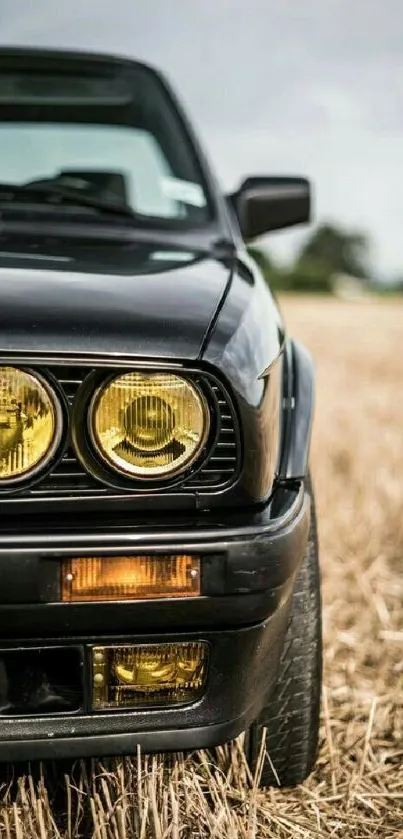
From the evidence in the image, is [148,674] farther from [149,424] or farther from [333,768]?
[333,768]

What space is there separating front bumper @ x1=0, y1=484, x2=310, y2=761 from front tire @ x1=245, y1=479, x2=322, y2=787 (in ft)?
0.99

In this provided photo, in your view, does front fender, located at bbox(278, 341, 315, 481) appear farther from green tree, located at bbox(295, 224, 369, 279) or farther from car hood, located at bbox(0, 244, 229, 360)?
green tree, located at bbox(295, 224, 369, 279)

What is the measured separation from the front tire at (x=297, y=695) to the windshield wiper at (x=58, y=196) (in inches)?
34.4

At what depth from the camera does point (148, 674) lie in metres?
1.42

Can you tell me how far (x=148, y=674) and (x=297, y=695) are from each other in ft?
1.67

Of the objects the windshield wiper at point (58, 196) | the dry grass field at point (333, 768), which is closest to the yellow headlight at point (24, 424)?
the dry grass field at point (333, 768)

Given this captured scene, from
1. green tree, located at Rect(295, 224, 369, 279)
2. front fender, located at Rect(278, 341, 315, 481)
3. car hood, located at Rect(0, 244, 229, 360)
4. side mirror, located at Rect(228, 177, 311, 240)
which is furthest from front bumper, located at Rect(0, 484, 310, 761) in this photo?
green tree, located at Rect(295, 224, 369, 279)

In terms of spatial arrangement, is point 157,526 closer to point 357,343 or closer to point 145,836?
point 145,836

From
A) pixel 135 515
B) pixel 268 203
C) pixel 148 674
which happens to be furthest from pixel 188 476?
pixel 268 203

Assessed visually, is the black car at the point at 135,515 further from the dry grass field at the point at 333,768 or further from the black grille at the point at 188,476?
the dry grass field at the point at 333,768

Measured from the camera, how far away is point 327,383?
9.08 m

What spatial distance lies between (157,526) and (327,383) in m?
7.85

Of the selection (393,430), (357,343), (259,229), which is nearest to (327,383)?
(393,430)

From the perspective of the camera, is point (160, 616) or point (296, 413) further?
point (296, 413)
